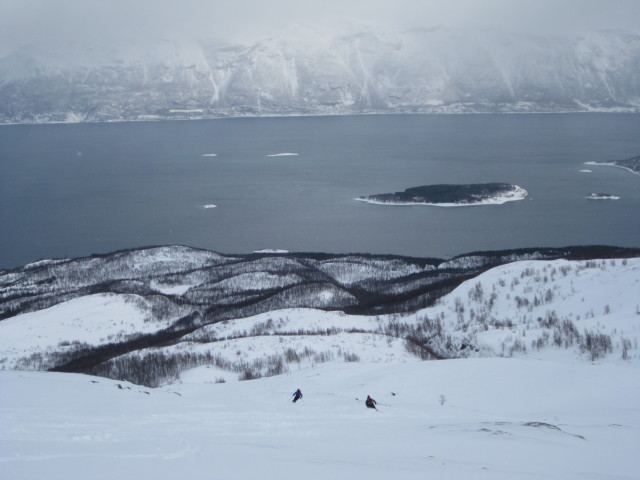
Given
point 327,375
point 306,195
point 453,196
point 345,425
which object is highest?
point 345,425

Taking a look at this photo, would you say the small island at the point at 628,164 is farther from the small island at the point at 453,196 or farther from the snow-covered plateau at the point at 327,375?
the snow-covered plateau at the point at 327,375

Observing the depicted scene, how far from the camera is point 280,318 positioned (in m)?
32.3

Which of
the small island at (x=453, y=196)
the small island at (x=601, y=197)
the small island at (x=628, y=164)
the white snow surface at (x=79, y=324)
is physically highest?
the small island at (x=628, y=164)

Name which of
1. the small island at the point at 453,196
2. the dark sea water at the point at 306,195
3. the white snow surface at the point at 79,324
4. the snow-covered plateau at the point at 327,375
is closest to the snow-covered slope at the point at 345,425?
the snow-covered plateau at the point at 327,375

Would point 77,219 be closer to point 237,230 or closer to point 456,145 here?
point 237,230

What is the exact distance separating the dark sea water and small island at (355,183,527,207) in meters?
2.37

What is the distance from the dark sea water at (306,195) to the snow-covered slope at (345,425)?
43006 mm

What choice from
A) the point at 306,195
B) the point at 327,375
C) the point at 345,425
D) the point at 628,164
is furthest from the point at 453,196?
the point at 345,425

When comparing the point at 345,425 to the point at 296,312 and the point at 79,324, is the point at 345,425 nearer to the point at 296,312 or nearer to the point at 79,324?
the point at 296,312

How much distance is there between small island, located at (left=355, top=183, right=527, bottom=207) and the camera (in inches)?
3231

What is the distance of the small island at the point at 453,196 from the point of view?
269 feet

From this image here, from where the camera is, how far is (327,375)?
17.7m

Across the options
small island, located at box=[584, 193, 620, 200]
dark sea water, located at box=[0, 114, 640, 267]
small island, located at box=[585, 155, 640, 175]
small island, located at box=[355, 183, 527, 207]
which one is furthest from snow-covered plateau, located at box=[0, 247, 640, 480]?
small island, located at box=[585, 155, 640, 175]

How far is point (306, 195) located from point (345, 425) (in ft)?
251
